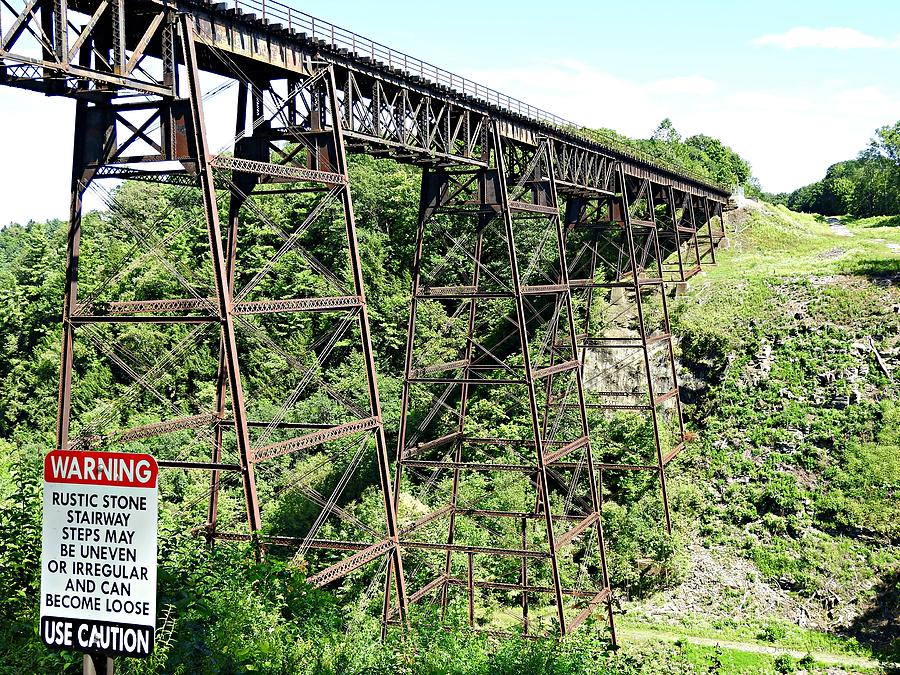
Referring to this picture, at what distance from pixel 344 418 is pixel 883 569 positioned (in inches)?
768

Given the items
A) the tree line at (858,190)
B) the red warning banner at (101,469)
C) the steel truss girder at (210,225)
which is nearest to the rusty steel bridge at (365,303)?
the steel truss girder at (210,225)

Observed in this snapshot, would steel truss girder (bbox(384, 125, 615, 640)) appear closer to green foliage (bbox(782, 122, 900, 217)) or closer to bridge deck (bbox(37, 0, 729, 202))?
bridge deck (bbox(37, 0, 729, 202))

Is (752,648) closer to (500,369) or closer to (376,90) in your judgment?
(500,369)

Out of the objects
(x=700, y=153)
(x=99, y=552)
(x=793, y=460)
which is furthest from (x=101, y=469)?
(x=700, y=153)

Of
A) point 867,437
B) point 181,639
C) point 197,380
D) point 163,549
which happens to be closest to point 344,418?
point 197,380

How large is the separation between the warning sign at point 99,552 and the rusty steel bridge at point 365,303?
6.09 meters

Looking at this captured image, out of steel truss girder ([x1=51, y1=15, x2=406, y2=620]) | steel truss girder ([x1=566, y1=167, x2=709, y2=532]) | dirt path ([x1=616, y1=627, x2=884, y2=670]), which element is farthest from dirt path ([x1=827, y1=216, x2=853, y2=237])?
steel truss girder ([x1=51, y1=15, x2=406, y2=620])

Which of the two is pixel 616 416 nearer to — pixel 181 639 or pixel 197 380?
pixel 197 380

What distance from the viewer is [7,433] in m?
37.4

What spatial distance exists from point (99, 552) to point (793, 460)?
90.0ft

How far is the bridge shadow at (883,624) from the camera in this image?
22.5 m

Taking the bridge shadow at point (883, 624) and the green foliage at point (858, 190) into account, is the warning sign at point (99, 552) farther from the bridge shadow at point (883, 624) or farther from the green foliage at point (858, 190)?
the green foliage at point (858, 190)

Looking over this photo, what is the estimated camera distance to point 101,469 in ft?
18.7

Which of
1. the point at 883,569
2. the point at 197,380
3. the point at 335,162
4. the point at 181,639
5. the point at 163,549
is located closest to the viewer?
the point at 181,639
